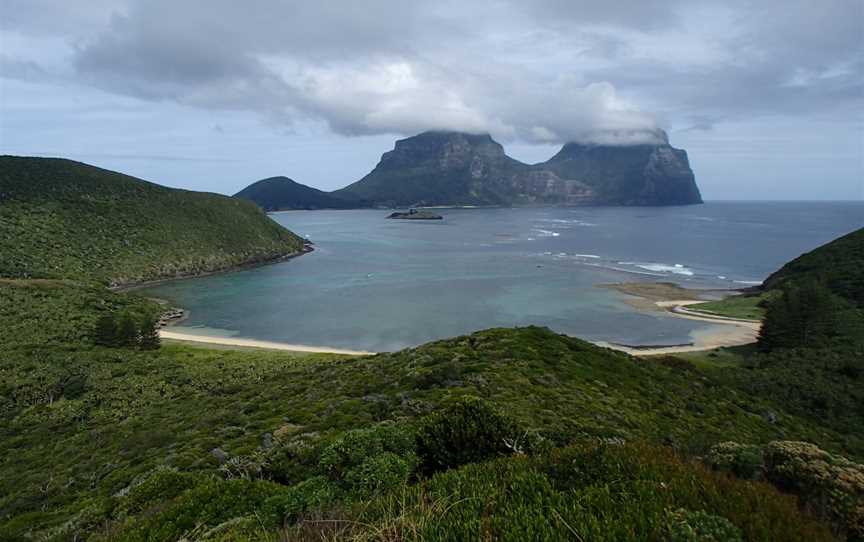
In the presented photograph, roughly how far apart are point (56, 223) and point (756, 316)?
401 feet

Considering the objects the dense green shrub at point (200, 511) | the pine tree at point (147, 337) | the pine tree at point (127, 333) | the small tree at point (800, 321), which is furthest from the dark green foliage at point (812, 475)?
the pine tree at point (147, 337)

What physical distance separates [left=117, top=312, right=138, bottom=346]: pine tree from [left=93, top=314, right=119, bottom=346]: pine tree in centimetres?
33

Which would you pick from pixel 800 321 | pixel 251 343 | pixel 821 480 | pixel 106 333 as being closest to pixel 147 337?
pixel 106 333

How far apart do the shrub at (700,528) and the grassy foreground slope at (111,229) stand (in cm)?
8901

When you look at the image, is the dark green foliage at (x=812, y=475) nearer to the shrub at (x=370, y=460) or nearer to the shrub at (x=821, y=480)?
the shrub at (x=821, y=480)

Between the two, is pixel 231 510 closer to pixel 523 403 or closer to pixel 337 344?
pixel 523 403

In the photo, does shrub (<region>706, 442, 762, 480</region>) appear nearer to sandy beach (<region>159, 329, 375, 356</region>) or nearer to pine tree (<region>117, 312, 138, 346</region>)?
sandy beach (<region>159, 329, 375, 356</region>)

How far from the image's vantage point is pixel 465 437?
28.7ft

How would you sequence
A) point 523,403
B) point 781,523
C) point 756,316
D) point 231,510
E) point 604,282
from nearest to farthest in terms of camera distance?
point 781,523
point 231,510
point 523,403
point 756,316
point 604,282

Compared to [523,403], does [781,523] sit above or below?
above

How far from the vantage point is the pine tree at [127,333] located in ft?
138

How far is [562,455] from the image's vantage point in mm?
7074

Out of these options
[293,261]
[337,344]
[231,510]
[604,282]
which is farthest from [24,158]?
[231,510]

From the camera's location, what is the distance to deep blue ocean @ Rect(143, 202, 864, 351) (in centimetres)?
5784
